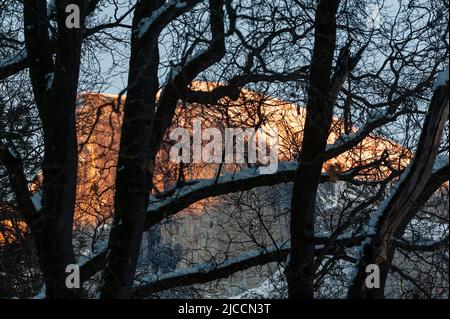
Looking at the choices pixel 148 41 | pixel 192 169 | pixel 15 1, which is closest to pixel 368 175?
pixel 192 169

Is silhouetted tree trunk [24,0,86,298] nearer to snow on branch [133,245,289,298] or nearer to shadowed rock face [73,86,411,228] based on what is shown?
shadowed rock face [73,86,411,228]

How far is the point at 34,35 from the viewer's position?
28.6 feet

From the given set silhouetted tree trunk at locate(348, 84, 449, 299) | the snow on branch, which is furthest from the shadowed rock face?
silhouetted tree trunk at locate(348, 84, 449, 299)

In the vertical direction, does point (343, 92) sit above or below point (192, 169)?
above

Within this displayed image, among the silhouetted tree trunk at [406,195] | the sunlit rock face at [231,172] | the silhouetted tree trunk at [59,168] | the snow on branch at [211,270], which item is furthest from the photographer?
the snow on branch at [211,270]

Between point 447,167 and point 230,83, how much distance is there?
104 inches

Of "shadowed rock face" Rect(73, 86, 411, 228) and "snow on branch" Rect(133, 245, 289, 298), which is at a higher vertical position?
"shadowed rock face" Rect(73, 86, 411, 228)

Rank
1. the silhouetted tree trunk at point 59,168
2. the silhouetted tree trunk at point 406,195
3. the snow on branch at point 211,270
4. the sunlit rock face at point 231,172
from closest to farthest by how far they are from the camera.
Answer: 1. the silhouetted tree trunk at point 406,195
2. the silhouetted tree trunk at point 59,168
3. the sunlit rock face at point 231,172
4. the snow on branch at point 211,270

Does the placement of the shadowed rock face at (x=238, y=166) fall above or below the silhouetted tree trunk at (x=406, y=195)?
above

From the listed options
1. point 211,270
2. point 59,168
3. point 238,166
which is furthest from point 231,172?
point 59,168

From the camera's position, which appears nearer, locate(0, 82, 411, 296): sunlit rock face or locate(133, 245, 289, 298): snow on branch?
locate(0, 82, 411, 296): sunlit rock face

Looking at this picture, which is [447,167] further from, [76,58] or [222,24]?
[76,58]

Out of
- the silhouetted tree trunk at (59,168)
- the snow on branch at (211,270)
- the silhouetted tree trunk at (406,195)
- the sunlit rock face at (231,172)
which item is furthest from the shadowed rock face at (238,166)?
the silhouetted tree trunk at (406,195)

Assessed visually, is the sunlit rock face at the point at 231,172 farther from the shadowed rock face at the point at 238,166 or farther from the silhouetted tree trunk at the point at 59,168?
the silhouetted tree trunk at the point at 59,168
